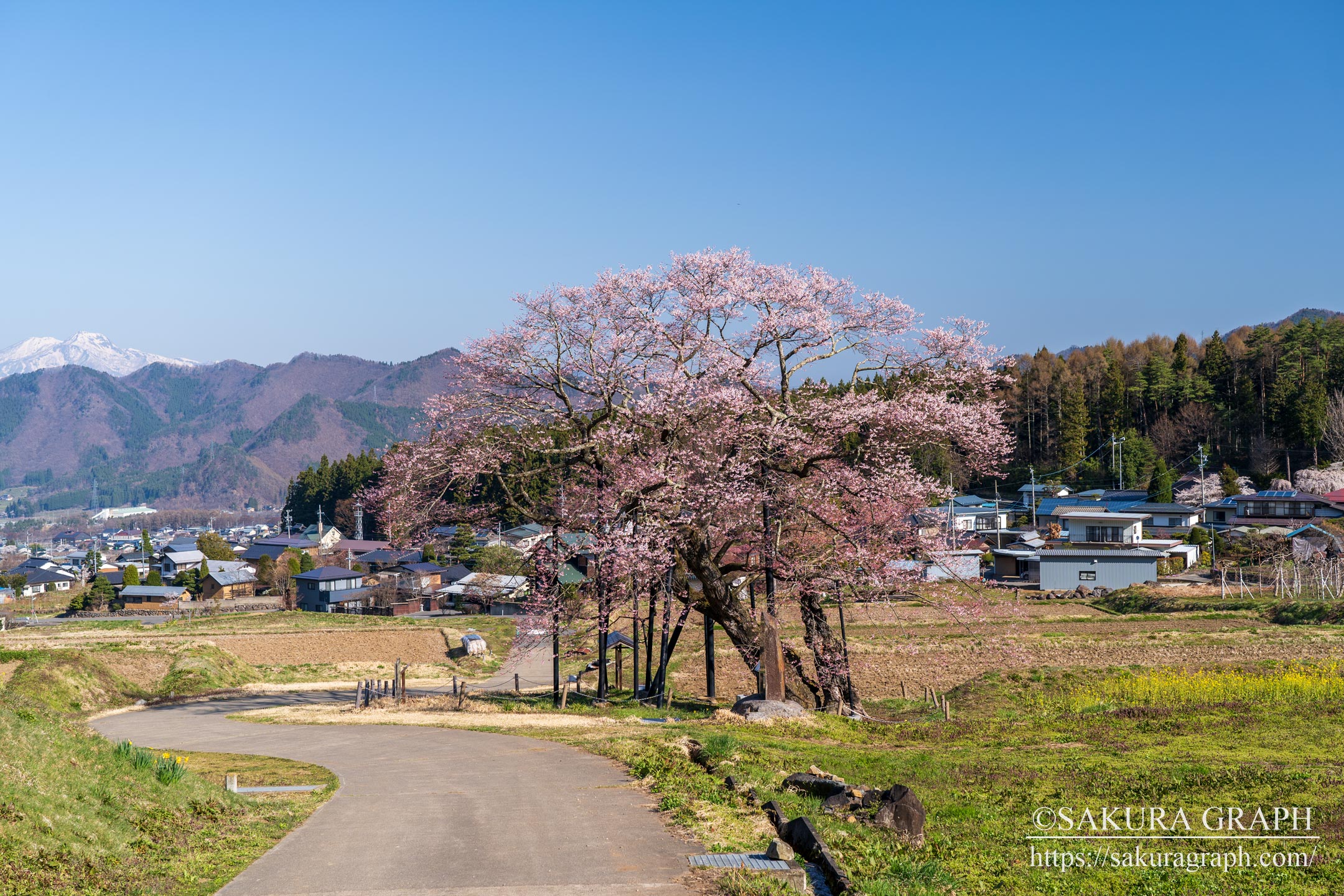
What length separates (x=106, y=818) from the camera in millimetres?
9000

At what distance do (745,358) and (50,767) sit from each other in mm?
15709

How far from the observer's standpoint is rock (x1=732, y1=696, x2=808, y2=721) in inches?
747

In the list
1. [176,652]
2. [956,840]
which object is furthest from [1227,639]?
[176,652]

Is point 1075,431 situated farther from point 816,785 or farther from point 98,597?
point 816,785

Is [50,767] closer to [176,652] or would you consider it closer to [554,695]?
[554,695]

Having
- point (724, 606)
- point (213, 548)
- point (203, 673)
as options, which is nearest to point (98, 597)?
point (213, 548)

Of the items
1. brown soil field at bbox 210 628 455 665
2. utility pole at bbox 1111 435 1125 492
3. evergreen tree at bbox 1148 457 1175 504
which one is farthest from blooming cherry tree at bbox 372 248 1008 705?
utility pole at bbox 1111 435 1125 492

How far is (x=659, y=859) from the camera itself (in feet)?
29.1

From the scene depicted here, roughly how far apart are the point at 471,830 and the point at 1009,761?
8.14 metres

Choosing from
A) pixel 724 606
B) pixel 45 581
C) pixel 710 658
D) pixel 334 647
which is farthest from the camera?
pixel 45 581

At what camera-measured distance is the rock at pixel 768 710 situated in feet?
62.2

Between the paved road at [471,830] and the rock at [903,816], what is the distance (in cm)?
213

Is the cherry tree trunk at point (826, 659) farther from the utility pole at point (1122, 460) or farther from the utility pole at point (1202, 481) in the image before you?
the utility pole at point (1122, 460)

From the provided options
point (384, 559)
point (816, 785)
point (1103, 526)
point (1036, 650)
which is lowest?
point (384, 559)
